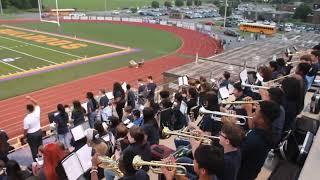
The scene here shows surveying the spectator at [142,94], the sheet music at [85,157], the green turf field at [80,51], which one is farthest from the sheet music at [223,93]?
the green turf field at [80,51]

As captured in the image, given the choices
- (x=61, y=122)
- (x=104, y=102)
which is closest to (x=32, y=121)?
(x=61, y=122)

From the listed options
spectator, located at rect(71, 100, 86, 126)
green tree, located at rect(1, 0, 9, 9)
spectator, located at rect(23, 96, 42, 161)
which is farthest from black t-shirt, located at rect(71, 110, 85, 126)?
green tree, located at rect(1, 0, 9, 9)

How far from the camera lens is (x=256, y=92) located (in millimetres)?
7969

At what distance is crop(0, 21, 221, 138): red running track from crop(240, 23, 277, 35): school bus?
15.8m

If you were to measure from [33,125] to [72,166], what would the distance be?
4.26m

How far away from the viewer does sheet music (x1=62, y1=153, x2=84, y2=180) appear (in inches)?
194

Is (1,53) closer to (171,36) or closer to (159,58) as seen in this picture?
(159,58)

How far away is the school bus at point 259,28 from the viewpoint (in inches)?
1841

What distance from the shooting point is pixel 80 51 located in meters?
30.5

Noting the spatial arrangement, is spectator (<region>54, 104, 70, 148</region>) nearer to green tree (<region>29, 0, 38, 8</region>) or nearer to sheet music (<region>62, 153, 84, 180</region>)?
sheet music (<region>62, 153, 84, 180</region>)

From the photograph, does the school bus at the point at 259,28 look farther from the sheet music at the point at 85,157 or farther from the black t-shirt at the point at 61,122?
the sheet music at the point at 85,157

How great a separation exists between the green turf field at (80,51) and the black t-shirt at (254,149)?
57.8 feet

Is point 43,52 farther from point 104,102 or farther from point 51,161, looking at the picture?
point 51,161

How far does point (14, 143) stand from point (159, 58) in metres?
18.2
